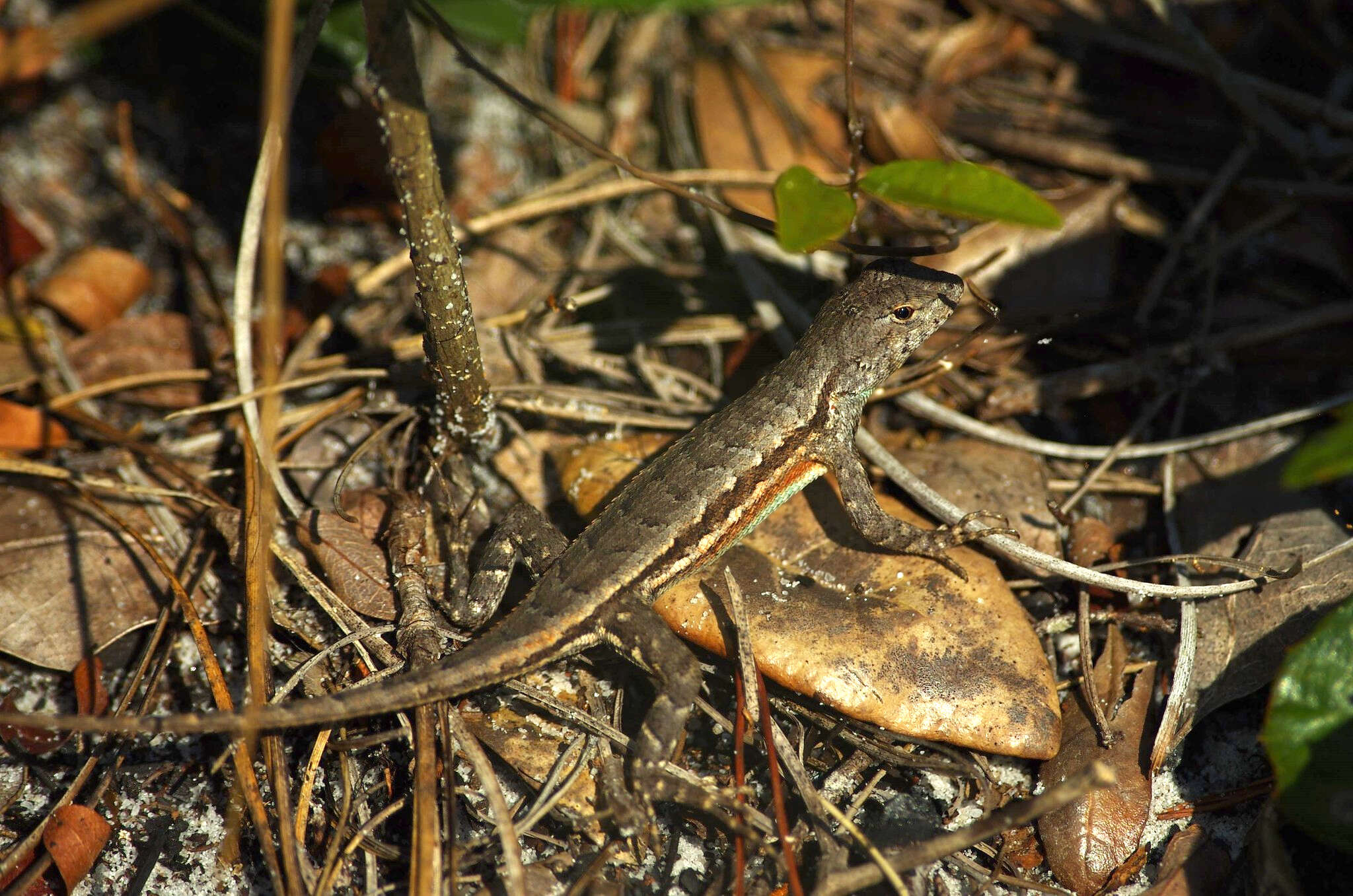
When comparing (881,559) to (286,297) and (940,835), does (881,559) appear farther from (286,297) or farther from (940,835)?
(286,297)

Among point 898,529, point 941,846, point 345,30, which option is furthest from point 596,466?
point 345,30

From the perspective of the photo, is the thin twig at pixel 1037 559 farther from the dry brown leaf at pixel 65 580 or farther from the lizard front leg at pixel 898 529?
the dry brown leaf at pixel 65 580

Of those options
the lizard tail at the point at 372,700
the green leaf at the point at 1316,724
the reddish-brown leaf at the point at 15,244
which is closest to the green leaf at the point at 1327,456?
the green leaf at the point at 1316,724

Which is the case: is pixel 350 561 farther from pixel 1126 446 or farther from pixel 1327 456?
pixel 1126 446

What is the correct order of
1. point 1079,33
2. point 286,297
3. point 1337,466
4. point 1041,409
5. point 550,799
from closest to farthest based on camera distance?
point 1337,466, point 550,799, point 1041,409, point 286,297, point 1079,33

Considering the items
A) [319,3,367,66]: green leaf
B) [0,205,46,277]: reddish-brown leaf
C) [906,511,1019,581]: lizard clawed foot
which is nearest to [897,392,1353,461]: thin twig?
[906,511,1019,581]: lizard clawed foot

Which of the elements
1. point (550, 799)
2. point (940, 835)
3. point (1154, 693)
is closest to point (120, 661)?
point (550, 799)

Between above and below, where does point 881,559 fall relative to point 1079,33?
below
